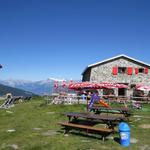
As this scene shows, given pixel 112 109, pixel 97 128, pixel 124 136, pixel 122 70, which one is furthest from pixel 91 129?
pixel 122 70

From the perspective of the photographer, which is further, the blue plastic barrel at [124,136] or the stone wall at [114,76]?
the stone wall at [114,76]

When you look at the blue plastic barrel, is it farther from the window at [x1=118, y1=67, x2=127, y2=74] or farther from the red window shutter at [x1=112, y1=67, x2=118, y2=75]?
the window at [x1=118, y1=67, x2=127, y2=74]

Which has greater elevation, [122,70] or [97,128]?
[122,70]

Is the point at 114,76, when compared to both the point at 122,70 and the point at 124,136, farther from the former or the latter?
the point at 124,136

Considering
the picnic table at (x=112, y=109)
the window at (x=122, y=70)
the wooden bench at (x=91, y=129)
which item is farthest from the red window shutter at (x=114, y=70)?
the wooden bench at (x=91, y=129)

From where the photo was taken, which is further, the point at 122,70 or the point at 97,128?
the point at 122,70

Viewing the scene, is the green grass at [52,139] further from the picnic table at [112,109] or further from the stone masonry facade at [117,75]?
the stone masonry facade at [117,75]

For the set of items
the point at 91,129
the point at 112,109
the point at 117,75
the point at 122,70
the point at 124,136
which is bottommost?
the point at 124,136

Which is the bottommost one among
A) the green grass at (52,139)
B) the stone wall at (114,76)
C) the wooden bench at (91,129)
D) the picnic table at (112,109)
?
the green grass at (52,139)

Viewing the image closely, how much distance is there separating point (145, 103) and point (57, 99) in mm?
9075

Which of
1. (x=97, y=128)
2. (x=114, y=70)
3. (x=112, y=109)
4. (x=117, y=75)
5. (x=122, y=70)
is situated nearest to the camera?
(x=97, y=128)

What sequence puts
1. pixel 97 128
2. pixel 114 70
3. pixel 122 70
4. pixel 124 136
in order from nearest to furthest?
pixel 124 136
pixel 97 128
pixel 114 70
pixel 122 70

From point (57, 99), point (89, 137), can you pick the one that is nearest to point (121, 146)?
point (89, 137)

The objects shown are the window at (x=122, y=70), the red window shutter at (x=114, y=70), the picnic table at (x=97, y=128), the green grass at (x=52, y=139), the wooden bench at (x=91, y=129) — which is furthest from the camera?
the window at (x=122, y=70)
